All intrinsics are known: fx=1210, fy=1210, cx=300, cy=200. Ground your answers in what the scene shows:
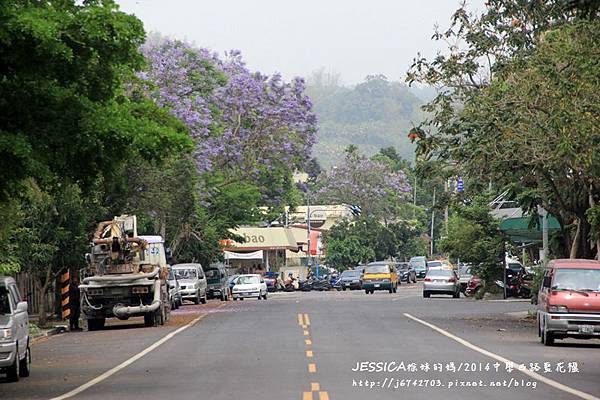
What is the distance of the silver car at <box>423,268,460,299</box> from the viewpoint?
6400 cm

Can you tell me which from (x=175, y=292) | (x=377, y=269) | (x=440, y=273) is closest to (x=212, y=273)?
(x=377, y=269)

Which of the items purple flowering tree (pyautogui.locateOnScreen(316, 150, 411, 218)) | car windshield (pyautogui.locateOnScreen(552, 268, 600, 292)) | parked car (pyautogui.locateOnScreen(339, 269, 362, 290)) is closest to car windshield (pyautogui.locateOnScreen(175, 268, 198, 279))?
parked car (pyautogui.locateOnScreen(339, 269, 362, 290))

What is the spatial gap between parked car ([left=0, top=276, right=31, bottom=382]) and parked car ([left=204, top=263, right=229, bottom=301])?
43.6 meters

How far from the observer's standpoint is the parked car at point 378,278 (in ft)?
235

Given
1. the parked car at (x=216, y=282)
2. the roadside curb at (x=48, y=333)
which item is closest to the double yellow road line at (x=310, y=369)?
the roadside curb at (x=48, y=333)

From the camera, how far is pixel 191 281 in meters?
57.5

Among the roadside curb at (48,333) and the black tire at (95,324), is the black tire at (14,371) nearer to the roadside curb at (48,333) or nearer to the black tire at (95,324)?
the roadside curb at (48,333)

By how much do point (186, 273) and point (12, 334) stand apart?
3811 cm

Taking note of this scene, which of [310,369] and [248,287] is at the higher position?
[248,287]

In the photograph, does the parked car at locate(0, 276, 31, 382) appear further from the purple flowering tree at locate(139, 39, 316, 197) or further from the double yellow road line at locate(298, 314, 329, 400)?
the purple flowering tree at locate(139, 39, 316, 197)

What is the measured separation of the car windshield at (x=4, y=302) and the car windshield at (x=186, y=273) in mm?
35774

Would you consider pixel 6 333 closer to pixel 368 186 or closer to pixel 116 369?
pixel 116 369

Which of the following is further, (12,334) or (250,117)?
(250,117)

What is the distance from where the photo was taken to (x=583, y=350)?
87.6ft
